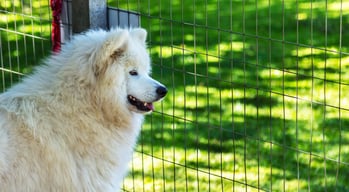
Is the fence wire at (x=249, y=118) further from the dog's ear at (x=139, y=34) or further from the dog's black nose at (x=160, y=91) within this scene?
the dog's black nose at (x=160, y=91)

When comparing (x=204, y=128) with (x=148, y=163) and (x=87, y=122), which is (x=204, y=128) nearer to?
(x=148, y=163)

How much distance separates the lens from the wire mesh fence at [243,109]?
6.85 metres

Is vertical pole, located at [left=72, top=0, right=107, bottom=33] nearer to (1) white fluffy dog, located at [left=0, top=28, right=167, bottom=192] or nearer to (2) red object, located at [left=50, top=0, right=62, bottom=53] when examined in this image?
(2) red object, located at [left=50, top=0, right=62, bottom=53]

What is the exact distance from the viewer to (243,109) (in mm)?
8070

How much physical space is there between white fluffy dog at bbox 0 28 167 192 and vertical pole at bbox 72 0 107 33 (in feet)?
2.70

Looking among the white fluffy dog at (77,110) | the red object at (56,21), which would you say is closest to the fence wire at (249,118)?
the red object at (56,21)

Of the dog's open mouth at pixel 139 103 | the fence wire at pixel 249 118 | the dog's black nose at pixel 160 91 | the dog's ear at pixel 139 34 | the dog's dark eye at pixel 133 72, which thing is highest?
the dog's ear at pixel 139 34

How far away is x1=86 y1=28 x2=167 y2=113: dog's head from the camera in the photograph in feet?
18.1

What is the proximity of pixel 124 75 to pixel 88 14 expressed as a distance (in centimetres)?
109

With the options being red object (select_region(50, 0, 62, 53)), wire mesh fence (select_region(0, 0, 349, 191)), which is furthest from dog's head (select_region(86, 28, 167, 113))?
red object (select_region(50, 0, 62, 53))

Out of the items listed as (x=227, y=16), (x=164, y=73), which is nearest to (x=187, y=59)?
(x=164, y=73)

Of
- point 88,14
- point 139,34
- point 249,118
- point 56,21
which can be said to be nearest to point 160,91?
point 139,34

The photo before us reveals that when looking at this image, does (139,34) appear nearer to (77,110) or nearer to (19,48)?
(77,110)

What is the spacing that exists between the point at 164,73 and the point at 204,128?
971mm
